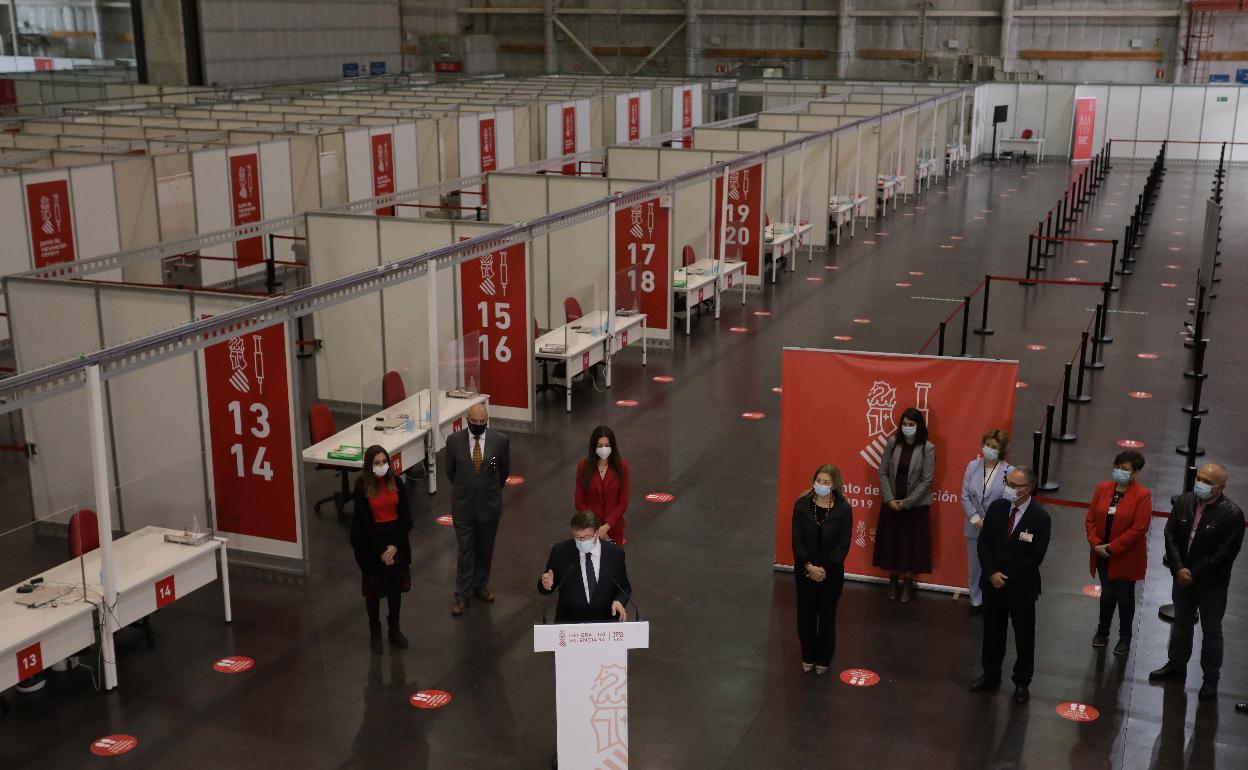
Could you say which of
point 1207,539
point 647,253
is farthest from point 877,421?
point 647,253

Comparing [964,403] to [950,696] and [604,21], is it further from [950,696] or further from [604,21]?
[604,21]

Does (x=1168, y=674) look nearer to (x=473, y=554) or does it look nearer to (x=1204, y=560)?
(x=1204, y=560)

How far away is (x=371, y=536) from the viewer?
6.88 metres

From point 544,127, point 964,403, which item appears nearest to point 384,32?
point 544,127

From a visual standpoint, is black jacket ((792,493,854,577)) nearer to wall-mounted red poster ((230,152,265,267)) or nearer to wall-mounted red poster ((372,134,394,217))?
wall-mounted red poster ((230,152,265,267))

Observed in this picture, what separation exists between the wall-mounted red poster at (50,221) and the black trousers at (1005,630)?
38.0ft

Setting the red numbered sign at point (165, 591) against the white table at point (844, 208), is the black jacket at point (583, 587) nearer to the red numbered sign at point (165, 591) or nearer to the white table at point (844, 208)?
the red numbered sign at point (165, 591)

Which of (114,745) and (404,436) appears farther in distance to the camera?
(404,436)

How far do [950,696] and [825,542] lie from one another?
115 centimetres

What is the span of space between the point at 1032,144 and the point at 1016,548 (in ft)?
98.9

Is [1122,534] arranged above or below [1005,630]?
above


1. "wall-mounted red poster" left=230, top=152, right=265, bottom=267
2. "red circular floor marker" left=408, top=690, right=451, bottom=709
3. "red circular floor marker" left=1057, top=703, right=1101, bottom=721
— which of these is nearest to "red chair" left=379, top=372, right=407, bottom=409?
"red circular floor marker" left=408, top=690, right=451, bottom=709

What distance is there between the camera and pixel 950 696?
6730mm

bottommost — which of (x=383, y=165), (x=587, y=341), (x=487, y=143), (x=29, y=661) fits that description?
(x=29, y=661)
